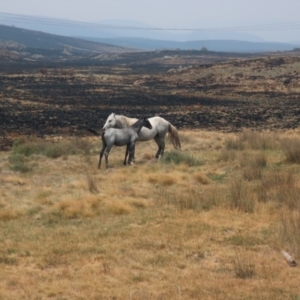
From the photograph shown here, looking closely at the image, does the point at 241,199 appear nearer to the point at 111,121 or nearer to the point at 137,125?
the point at 137,125

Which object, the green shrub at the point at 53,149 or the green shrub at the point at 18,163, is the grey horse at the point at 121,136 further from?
the green shrub at the point at 53,149

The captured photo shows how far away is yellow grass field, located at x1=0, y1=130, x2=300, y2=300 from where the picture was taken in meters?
6.68

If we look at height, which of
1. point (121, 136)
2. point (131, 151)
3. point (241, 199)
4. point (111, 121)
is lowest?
point (131, 151)

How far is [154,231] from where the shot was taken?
9.05 meters

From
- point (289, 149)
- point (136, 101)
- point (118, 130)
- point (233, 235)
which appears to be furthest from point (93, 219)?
point (136, 101)

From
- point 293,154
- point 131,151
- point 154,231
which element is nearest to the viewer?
point 154,231

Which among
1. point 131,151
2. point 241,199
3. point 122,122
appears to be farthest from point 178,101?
point 241,199

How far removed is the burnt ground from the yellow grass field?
1151 centimetres

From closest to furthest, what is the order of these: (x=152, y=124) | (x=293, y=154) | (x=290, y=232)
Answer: (x=290, y=232), (x=293, y=154), (x=152, y=124)

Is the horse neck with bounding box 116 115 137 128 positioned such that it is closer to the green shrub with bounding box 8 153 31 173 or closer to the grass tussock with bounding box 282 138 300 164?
the green shrub with bounding box 8 153 31 173

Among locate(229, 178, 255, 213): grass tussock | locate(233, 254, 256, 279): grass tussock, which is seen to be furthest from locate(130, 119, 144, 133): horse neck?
locate(233, 254, 256, 279): grass tussock

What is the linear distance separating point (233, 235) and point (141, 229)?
171cm

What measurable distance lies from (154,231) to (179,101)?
4147 cm

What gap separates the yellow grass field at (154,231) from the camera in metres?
6.68
